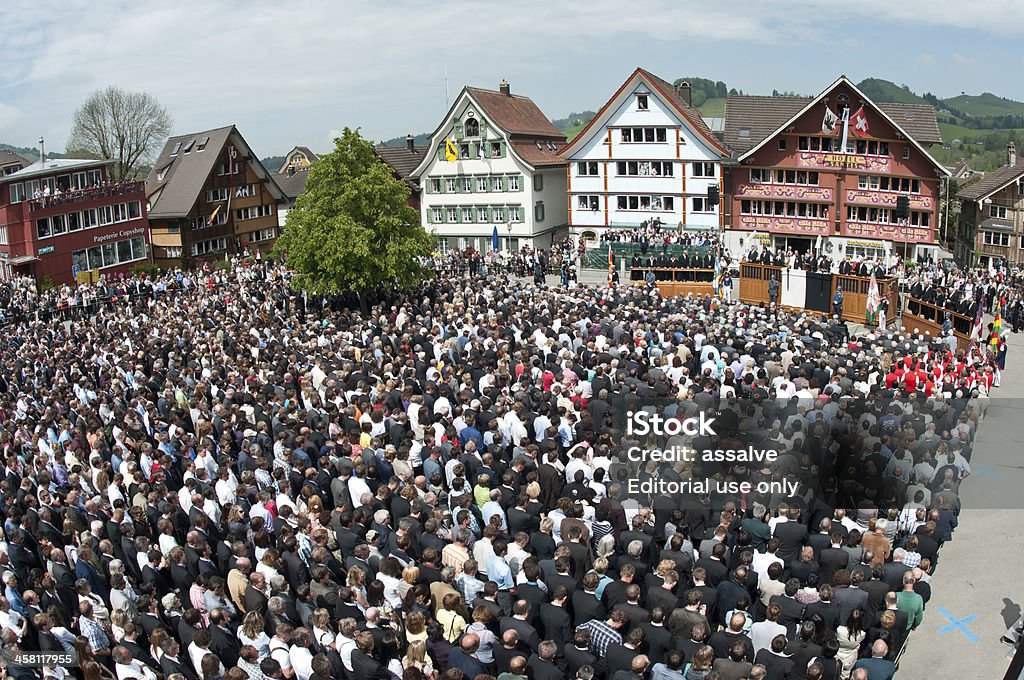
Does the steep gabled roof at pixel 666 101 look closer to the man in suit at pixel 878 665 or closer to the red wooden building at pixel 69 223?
the red wooden building at pixel 69 223

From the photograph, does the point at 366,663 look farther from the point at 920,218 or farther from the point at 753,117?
the point at 753,117

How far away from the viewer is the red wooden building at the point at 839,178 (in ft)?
143

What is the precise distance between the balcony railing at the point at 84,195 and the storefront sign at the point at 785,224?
127ft

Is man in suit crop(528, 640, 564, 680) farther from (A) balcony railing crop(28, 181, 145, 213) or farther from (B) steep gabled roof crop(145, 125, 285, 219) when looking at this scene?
(B) steep gabled roof crop(145, 125, 285, 219)

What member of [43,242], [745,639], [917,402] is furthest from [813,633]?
[43,242]

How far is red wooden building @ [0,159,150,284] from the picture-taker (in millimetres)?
45031

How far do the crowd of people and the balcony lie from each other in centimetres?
3056

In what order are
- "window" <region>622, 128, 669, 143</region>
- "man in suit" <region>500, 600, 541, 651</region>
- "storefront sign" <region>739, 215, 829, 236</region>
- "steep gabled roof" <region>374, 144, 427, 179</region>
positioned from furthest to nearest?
"steep gabled roof" <region>374, 144, 427, 179</region> < "window" <region>622, 128, 669, 143</region> < "storefront sign" <region>739, 215, 829, 236</region> < "man in suit" <region>500, 600, 541, 651</region>

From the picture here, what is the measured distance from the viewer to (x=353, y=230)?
3170cm

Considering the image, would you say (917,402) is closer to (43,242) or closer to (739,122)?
(739,122)

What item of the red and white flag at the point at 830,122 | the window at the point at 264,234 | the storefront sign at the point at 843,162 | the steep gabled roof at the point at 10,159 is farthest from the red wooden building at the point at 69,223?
the red and white flag at the point at 830,122

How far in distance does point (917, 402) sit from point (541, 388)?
692 cm

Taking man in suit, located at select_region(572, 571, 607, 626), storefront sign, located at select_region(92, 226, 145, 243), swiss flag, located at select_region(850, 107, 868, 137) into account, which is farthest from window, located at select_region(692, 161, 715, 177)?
man in suit, located at select_region(572, 571, 607, 626)

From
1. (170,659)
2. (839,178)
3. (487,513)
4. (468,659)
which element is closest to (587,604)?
(468,659)
